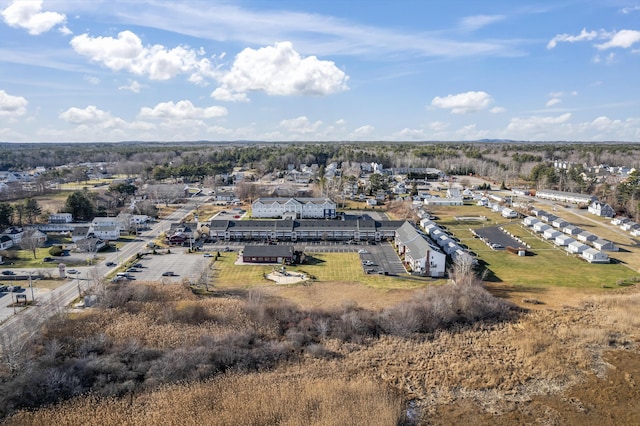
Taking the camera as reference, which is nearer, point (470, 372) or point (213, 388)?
point (213, 388)

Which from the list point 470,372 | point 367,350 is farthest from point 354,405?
point 470,372

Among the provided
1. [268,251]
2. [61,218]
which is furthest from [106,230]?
[268,251]

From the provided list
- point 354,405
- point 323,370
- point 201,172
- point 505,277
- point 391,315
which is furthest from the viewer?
point 201,172

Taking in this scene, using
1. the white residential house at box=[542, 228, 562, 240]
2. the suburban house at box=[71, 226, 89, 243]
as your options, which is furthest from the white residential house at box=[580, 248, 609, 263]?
the suburban house at box=[71, 226, 89, 243]

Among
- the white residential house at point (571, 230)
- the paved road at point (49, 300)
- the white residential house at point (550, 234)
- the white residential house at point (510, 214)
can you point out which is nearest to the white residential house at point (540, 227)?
the white residential house at point (550, 234)

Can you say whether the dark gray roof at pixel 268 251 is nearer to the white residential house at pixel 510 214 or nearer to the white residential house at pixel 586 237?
the white residential house at pixel 586 237

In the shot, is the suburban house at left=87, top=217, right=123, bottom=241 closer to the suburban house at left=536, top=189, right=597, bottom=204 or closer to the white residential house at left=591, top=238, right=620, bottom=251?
the white residential house at left=591, top=238, right=620, bottom=251

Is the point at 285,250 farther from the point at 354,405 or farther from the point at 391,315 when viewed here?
the point at 354,405
